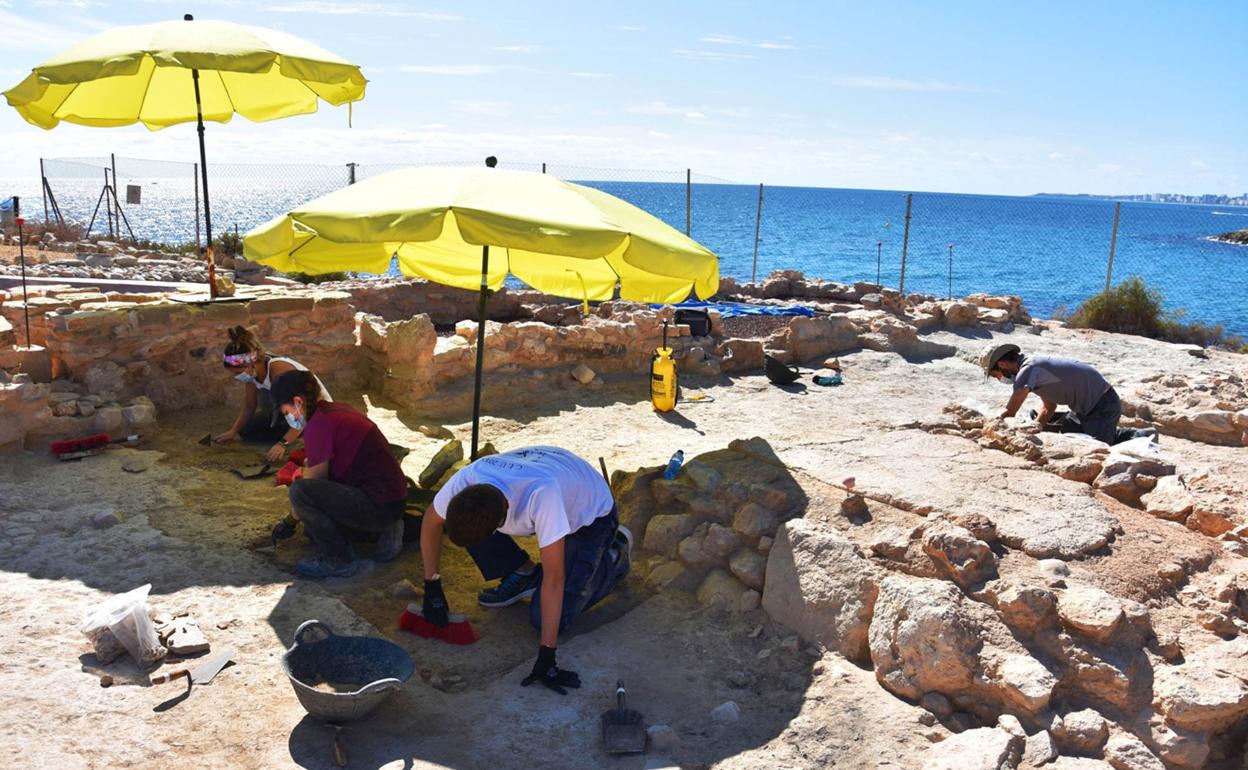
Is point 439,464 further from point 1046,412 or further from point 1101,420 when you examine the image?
point 1101,420

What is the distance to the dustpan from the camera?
4070 mm

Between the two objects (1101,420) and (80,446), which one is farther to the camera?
(1101,420)

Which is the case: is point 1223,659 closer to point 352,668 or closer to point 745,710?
point 745,710

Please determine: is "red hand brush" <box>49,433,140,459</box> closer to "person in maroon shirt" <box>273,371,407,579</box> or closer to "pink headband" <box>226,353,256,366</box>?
"pink headband" <box>226,353,256,366</box>

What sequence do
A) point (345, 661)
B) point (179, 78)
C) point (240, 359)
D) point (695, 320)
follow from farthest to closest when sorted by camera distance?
point (695, 320) → point (179, 78) → point (240, 359) → point (345, 661)

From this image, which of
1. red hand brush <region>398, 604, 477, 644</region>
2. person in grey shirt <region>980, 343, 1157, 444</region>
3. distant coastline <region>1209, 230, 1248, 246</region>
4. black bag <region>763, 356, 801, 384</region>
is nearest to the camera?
red hand brush <region>398, 604, 477, 644</region>

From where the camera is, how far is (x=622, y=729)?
164 inches

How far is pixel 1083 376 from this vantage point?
8328 millimetres

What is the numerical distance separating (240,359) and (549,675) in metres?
4.05

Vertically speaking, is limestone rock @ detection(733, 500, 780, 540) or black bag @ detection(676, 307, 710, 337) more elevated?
black bag @ detection(676, 307, 710, 337)

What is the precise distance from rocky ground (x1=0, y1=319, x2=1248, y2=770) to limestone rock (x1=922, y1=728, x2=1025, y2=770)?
0.05 feet

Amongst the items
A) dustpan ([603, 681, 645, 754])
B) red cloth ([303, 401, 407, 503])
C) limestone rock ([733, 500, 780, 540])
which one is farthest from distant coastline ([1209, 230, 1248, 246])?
dustpan ([603, 681, 645, 754])

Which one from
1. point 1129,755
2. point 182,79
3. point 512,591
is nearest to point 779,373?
point 512,591

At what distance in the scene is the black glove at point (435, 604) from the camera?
4.93m
